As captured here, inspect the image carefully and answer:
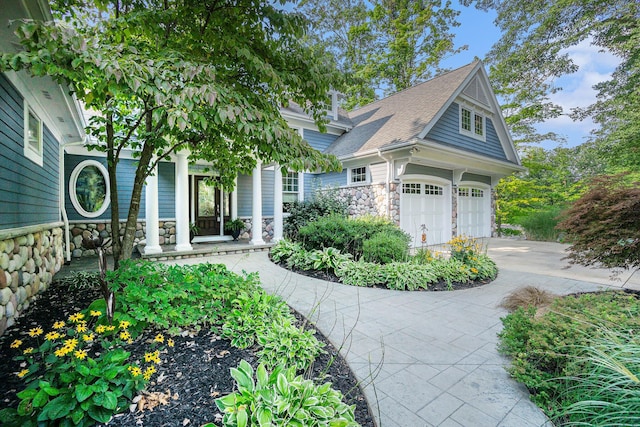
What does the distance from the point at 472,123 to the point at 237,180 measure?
8.88 metres

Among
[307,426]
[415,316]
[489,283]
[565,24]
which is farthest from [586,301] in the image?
[565,24]

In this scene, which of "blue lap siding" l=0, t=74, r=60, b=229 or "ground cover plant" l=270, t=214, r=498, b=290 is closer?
"blue lap siding" l=0, t=74, r=60, b=229

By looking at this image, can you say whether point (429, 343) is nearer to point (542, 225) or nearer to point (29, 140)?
point (29, 140)

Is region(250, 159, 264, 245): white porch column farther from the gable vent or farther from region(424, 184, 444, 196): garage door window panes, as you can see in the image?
the gable vent

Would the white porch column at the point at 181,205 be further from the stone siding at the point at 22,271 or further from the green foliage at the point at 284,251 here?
the stone siding at the point at 22,271

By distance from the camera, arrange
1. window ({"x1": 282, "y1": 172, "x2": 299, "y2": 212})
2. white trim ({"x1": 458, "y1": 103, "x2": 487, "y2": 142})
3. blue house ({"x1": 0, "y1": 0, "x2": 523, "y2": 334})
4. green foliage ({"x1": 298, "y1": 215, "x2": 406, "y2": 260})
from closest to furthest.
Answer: blue house ({"x1": 0, "y1": 0, "x2": 523, "y2": 334})
green foliage ({"x1": 298, "y1": 215, "x2": 406, "y2": 260})
white trim ({"x1": 458, "y1": 103, "x2": 487, "y2": 142})
window ({"x1": 282, "y1": 172, "x2": 299, "y2": 212})

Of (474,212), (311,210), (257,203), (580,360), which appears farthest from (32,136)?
(474,212)

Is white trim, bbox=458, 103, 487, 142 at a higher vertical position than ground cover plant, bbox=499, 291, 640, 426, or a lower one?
higher

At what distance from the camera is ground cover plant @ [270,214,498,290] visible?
5.13 m

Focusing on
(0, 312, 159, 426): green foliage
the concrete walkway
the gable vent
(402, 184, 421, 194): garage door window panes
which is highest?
the gable vent

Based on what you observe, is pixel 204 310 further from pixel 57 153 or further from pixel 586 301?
pixel 57 153

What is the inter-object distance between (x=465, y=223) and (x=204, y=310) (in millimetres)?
11281

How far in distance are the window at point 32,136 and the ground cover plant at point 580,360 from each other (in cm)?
602

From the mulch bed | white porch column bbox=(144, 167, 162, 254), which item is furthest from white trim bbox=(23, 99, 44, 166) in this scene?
white porch column bbox=(144, 167, 162, 254)
